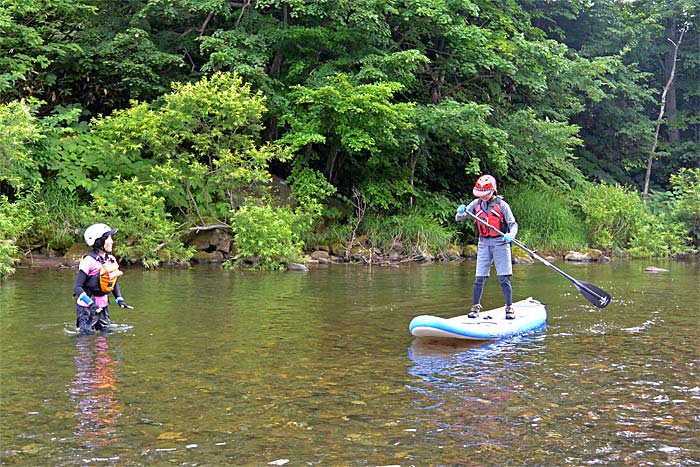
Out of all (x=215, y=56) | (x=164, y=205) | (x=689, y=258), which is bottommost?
(x=689, y=258)

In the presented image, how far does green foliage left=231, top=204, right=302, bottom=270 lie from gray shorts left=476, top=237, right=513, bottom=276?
7.51 metres

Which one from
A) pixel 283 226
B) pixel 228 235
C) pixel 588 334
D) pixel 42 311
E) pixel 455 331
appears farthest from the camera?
pixel 228 235

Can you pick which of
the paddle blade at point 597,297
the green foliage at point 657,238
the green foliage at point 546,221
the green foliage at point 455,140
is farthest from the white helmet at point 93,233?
the green foliage at point 657,238

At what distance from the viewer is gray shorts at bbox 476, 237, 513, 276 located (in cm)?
848

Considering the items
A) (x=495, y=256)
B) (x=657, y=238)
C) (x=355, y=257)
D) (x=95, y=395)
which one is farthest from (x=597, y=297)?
(x=657, y=238)

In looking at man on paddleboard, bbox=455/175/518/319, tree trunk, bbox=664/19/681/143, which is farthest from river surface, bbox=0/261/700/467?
tree trunk, bbox=664/19/681/143

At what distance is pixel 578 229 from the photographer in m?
22.4

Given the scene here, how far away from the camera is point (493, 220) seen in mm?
8539

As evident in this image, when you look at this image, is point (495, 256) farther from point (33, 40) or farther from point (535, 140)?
point (535, 140)

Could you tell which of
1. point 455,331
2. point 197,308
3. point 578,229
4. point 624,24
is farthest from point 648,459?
point 624,24

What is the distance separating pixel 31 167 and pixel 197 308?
26.2 feet

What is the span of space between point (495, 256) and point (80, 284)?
4.44 meters

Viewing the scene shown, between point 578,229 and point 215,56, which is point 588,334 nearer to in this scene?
point 215,56

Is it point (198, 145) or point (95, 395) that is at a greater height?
point (198, 145)
